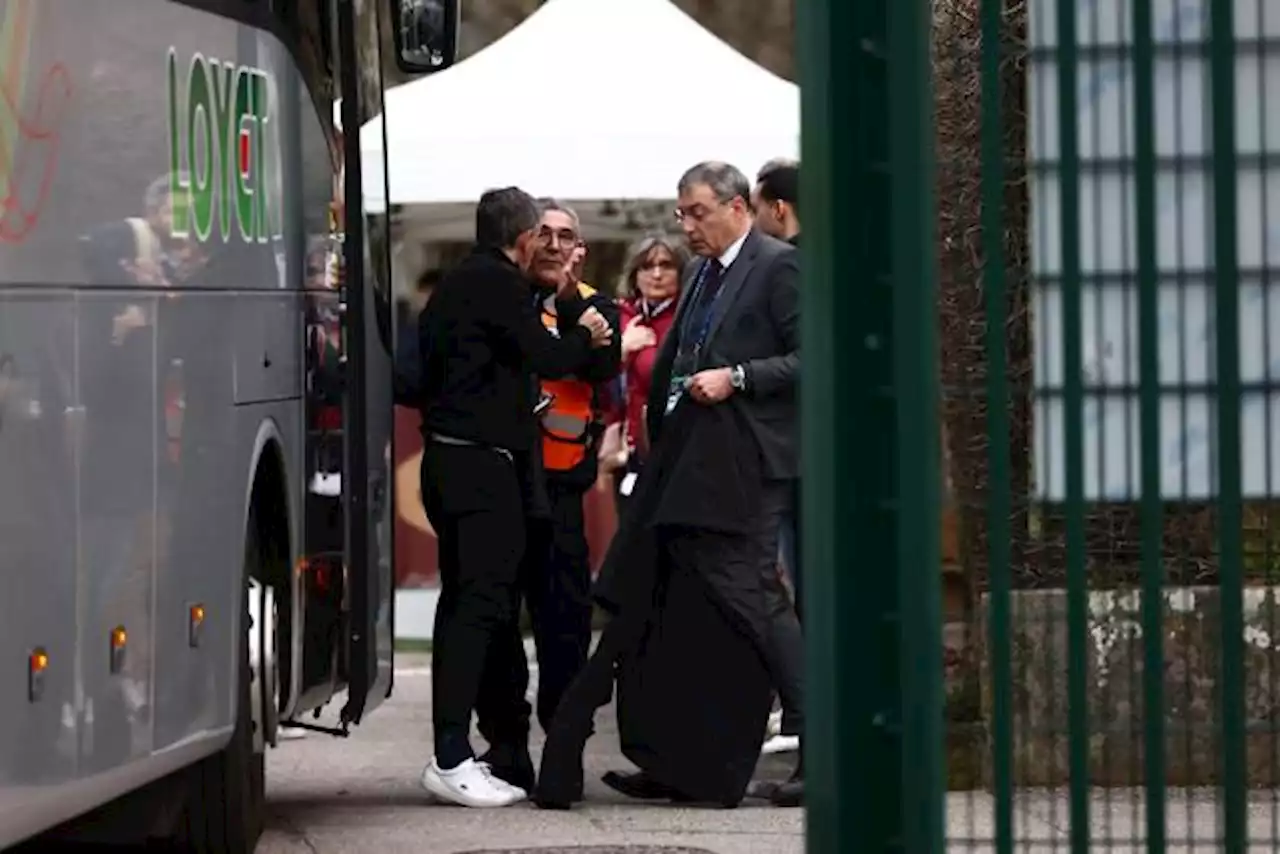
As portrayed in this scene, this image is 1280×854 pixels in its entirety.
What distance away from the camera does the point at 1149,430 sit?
15.3ft

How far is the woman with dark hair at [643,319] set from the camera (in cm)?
1353

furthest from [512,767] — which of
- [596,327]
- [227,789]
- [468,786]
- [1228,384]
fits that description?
[1228,384]

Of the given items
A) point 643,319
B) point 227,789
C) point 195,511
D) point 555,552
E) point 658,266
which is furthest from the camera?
point 643,319

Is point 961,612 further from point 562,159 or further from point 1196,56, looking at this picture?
point 562,159

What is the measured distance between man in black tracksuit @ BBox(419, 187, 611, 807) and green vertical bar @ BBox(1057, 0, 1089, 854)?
20.1 ft

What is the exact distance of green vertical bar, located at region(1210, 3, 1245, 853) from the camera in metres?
4.67

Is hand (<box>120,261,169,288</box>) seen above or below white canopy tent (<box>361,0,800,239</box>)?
below

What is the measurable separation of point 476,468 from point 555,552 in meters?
0.52

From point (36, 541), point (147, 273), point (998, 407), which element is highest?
point (147, 273)

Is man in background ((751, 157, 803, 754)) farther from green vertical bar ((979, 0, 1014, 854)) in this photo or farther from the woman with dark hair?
green vertical bar ((979, 0, 1014, 854))

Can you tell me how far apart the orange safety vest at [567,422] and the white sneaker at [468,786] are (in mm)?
979

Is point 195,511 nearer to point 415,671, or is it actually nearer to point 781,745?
point 781,745

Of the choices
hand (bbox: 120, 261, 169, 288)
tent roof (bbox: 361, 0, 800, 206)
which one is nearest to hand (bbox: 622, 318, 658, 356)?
tent roof (bbox: 361, 0, 800, 206)

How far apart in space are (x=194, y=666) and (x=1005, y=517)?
4.12m
